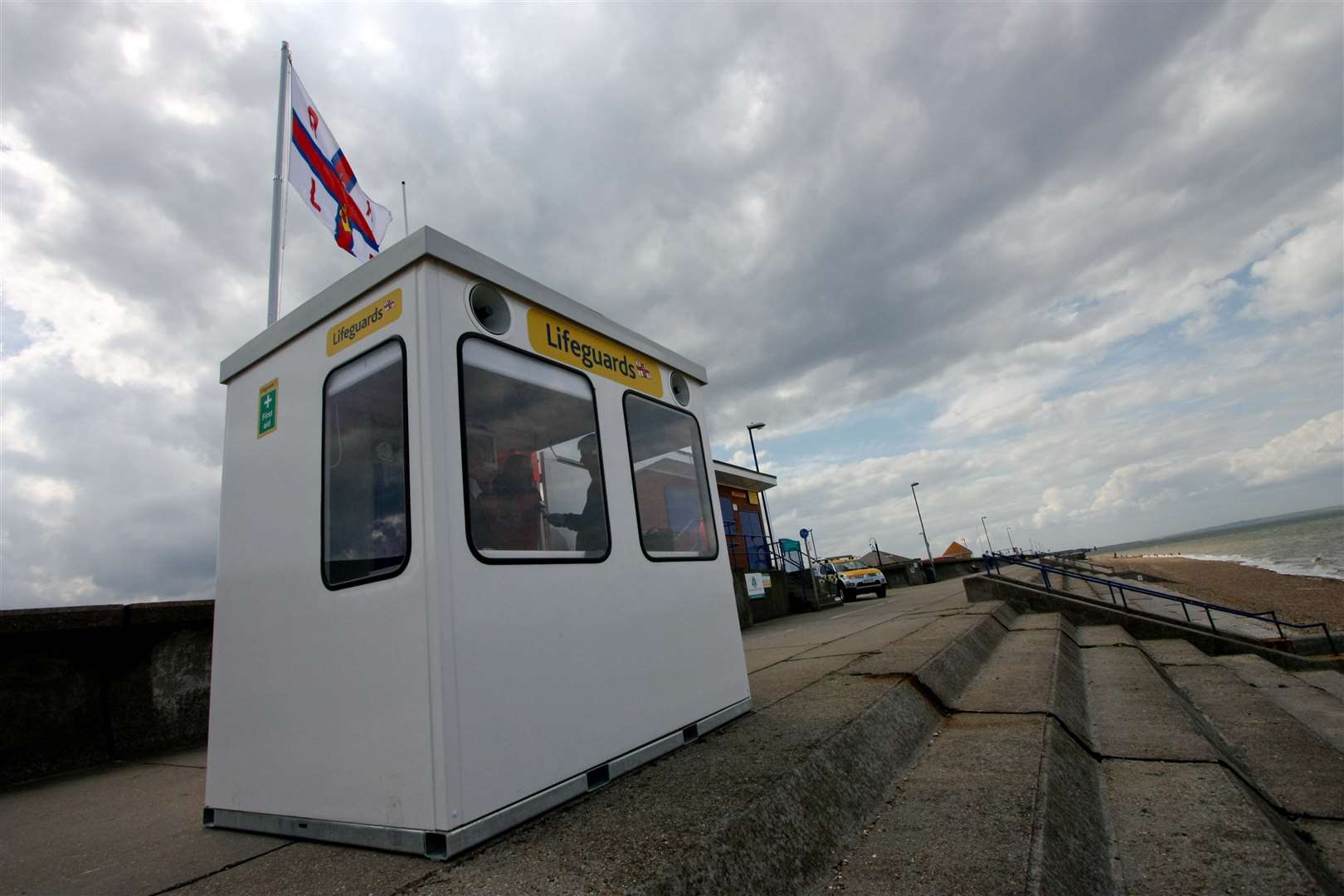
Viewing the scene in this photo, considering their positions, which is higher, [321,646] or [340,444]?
[340,444]

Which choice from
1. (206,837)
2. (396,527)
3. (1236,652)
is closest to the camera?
(396,527)

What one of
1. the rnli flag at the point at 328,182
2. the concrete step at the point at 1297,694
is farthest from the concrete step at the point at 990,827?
the rnli flag at the point at 328,182

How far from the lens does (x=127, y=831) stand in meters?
3.29

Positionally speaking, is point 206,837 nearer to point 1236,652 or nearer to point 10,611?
point 10,611

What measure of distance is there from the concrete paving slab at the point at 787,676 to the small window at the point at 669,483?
134 centimetres

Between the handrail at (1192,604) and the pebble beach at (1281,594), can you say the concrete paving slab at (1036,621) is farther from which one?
the pebble beach at (1281,594)

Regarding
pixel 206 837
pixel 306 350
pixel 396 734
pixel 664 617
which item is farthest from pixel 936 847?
pixel 306 350

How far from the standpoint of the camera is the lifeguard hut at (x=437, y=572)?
241cm

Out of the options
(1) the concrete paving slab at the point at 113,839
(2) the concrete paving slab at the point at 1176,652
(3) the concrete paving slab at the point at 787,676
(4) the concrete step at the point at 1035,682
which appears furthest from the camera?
(2) the concrete paving slab at the point at 1176,652

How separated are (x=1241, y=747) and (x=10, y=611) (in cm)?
986

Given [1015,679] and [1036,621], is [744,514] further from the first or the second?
[1015,679]

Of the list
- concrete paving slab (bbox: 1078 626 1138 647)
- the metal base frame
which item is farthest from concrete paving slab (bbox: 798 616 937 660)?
the metal base frame

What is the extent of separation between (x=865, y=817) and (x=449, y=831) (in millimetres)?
1802

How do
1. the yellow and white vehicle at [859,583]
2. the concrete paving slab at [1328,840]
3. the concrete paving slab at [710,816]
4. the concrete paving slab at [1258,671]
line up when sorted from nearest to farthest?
1. the concrete paving slab at [710,816]
2. the concrete paving slab at [1328,840]
3. the concrete paving slab at [1258,671]
4. the yellow and white vehicle at [859,583]
